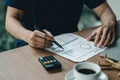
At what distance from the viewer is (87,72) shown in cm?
93

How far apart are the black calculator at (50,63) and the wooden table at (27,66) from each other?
17 millimetres

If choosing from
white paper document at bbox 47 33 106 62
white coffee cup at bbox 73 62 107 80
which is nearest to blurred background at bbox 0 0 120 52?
white paper document at bbox 47 33 106 62

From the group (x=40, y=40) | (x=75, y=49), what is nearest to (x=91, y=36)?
(x=75, y=49)

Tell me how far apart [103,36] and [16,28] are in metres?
0.46

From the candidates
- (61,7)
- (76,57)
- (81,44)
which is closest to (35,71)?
(76,57)

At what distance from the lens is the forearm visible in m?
1.36

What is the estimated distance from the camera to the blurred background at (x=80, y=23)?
83.7 inches

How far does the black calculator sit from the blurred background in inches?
40.4

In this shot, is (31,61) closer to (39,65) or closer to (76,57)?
(39,65)

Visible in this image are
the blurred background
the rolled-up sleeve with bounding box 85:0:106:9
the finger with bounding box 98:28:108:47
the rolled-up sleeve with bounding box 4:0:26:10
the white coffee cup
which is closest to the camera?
the white coffee cup

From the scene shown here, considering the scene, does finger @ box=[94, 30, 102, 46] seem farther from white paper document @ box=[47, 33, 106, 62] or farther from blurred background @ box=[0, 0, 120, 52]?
blurred background @ box=[0, 0, 120, 52]

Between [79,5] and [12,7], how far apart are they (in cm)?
44

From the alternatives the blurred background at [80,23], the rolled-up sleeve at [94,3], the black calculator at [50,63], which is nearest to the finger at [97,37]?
the black calculator at [50,63]

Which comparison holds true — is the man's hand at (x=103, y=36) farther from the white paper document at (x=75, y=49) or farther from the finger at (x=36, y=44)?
the finger at (x=36, y=44)
